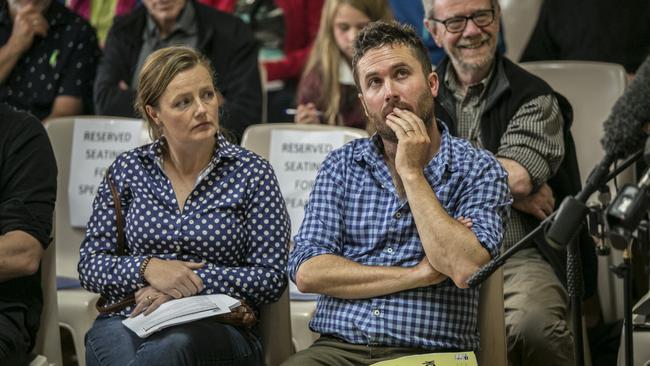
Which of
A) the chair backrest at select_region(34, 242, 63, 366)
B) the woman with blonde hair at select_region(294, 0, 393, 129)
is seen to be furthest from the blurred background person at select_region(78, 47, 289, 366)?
the woman with blonde hair at select_region(294, 0, 393, 129)

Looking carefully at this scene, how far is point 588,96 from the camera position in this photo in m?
3.71

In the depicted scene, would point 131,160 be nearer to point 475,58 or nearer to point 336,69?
point 475,58

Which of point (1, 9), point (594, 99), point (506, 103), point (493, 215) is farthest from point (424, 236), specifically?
point (1, 9)

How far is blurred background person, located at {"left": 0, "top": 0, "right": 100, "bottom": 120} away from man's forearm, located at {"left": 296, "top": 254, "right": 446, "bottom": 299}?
2032 mm

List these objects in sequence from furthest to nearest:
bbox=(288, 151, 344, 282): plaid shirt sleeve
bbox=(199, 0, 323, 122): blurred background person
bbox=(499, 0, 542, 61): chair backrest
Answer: bbox=(199, 0, 323, 122): blurred background person < bbox=(499, 0, 542, 61): chair backrest < bbox=(288, 151, 344, 282): plaid shirt sleeve

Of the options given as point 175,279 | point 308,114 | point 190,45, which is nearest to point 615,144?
point 175,279

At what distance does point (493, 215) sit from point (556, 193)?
75cm

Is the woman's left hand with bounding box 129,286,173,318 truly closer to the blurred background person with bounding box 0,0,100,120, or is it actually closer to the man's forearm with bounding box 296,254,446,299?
the man's forearm with bounding box 296,254,446,299

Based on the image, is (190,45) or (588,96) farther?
(190,45)

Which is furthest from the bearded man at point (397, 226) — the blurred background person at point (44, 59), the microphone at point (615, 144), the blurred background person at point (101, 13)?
the blurred background person at point (101, 13)

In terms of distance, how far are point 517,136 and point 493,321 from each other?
71cm

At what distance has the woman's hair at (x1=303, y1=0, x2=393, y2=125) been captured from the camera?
13.0 feet

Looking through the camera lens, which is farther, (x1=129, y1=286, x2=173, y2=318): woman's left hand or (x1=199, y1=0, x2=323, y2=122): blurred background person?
(x1=199, y1=0, x2=323, y2=122): blurred background person

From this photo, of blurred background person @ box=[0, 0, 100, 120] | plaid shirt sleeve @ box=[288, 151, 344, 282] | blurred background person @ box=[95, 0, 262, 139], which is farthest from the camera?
blurred background person @ box=[0, 0, 100, 120]
